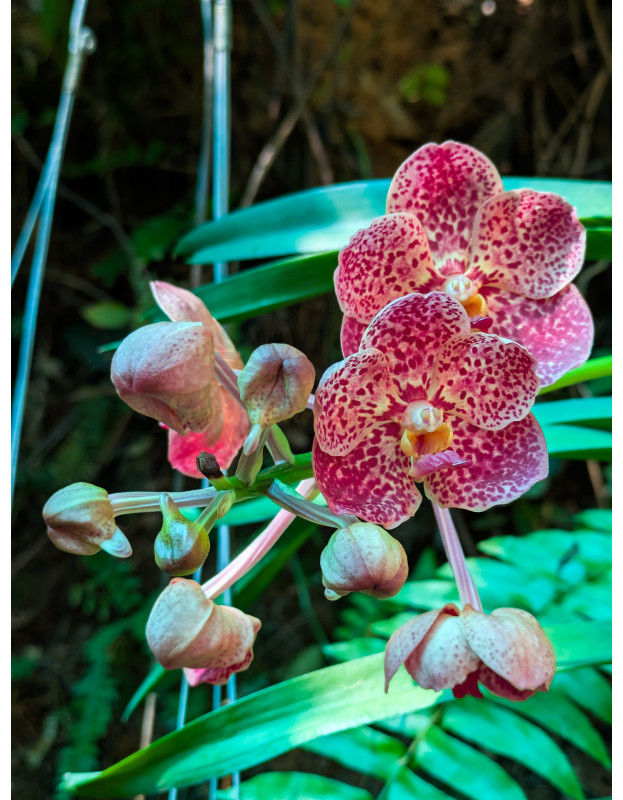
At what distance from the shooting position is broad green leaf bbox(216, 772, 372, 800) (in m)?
0.72

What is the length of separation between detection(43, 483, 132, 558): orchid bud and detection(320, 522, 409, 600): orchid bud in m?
0.13

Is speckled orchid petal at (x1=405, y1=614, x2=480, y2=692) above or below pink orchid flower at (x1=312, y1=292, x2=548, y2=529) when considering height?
below

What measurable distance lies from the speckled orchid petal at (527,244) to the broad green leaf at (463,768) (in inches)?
19.2

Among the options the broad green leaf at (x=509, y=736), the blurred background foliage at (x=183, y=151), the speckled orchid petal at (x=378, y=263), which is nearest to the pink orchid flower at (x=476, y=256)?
the speckled orchid petal at (x=378, y=263)

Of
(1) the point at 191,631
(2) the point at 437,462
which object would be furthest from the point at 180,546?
(2) the point at 437,462

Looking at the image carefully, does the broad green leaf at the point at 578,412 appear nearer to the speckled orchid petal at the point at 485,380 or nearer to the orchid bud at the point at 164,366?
the speckled orchid petal at the point at 485,380

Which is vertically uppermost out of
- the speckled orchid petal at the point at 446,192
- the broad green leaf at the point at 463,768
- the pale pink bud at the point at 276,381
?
the speckled orchid petal at the point at 446,192

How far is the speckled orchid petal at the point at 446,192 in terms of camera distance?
0.57 m

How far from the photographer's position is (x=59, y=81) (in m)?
1.66

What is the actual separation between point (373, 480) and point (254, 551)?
112 mm

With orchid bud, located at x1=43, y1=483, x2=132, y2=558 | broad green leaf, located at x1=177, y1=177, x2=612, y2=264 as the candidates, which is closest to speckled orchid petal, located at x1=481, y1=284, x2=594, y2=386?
broad green leaf, located at x1=177, y1=177, x2=612, y2=264

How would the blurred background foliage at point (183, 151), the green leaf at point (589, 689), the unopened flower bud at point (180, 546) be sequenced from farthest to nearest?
1. the blurred background foliage at point (183, 151)
2. the green leaf at point (589, 689)
3. the unopened flower bud at point (180, 546)

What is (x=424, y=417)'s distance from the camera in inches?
19.3

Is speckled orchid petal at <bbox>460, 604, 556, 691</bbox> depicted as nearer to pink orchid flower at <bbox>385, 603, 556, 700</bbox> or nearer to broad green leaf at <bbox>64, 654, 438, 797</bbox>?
pink orchid flower at <bbox>385, 603, 556, 700</bbox>
